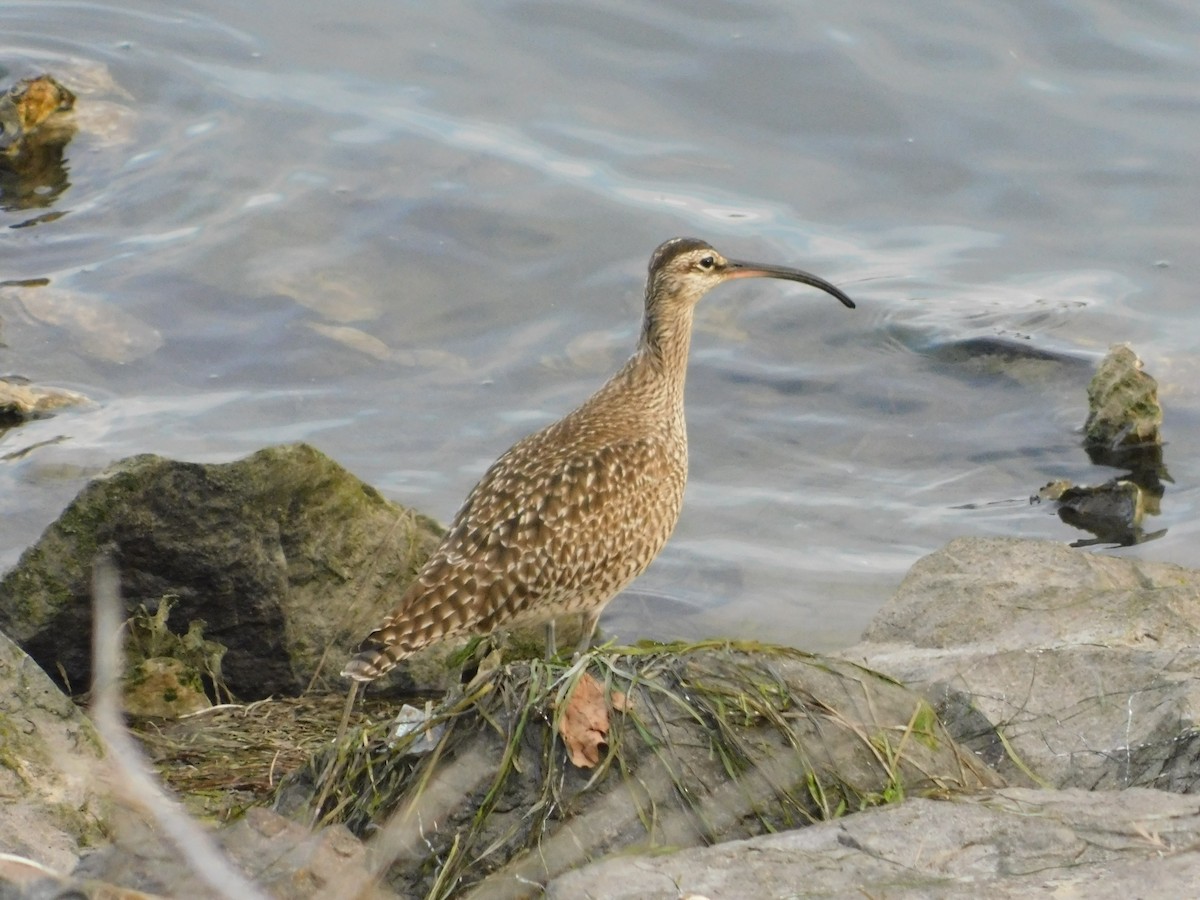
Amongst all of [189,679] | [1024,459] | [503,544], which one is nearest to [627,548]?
[503,544]

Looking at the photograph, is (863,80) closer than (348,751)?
No

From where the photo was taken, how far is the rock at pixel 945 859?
356cm

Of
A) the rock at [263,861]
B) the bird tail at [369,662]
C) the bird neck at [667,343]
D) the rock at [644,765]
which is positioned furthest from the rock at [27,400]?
the rock at [263,861]

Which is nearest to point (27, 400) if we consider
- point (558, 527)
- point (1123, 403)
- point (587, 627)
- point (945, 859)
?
point (587, 627)

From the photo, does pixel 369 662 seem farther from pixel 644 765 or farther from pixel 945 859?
pixel 945 859

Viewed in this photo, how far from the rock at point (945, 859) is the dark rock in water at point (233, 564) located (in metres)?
2.95

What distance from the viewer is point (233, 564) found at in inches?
272

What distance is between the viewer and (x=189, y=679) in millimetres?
6719

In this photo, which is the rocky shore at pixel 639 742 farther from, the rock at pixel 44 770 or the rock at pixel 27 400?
the rock at pixel 27 400

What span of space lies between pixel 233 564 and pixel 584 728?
2.84 meters

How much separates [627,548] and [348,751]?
2.33m

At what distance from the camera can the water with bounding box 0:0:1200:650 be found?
34.0 feet

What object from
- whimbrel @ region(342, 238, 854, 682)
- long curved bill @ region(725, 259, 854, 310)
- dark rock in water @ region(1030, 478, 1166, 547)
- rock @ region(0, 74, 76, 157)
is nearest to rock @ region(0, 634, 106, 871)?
whimbrel @ region(342, 238, 854, 682)

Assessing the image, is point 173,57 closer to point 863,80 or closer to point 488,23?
point 488,23
